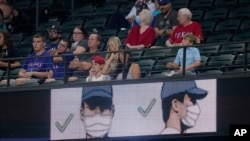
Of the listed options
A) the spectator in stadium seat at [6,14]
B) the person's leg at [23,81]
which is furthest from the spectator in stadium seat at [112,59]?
the spectator in stadium seat at [6,14]

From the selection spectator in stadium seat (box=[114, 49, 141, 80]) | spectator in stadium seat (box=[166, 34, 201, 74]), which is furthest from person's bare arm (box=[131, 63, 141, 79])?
spectator in stadium seat (box=[166, 34, 201, 74])

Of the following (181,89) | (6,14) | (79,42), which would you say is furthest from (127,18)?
(181,89)

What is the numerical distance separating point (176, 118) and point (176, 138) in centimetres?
29

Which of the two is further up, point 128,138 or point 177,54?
point 177,54

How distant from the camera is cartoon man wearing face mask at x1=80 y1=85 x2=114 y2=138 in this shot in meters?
18.4

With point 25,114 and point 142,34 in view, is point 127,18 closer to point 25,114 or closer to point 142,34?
point 142,34

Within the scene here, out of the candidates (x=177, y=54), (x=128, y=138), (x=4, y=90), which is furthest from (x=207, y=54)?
(x=4, y=90)

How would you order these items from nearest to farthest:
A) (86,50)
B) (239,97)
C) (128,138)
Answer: (239,97)
(128,138)
(86,50)

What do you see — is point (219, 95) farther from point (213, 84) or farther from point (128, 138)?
point (128, 138)

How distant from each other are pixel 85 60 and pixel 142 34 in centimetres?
97

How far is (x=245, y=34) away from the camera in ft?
61.9

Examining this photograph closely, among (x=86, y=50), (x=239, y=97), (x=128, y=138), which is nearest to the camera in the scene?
(x=239, y=97)

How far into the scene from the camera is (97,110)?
18.5 meters

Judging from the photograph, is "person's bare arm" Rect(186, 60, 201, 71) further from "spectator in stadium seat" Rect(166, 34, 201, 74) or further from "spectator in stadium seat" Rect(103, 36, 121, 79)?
"spectator in stadium seat" Rect(103, 36, 121, 79)
